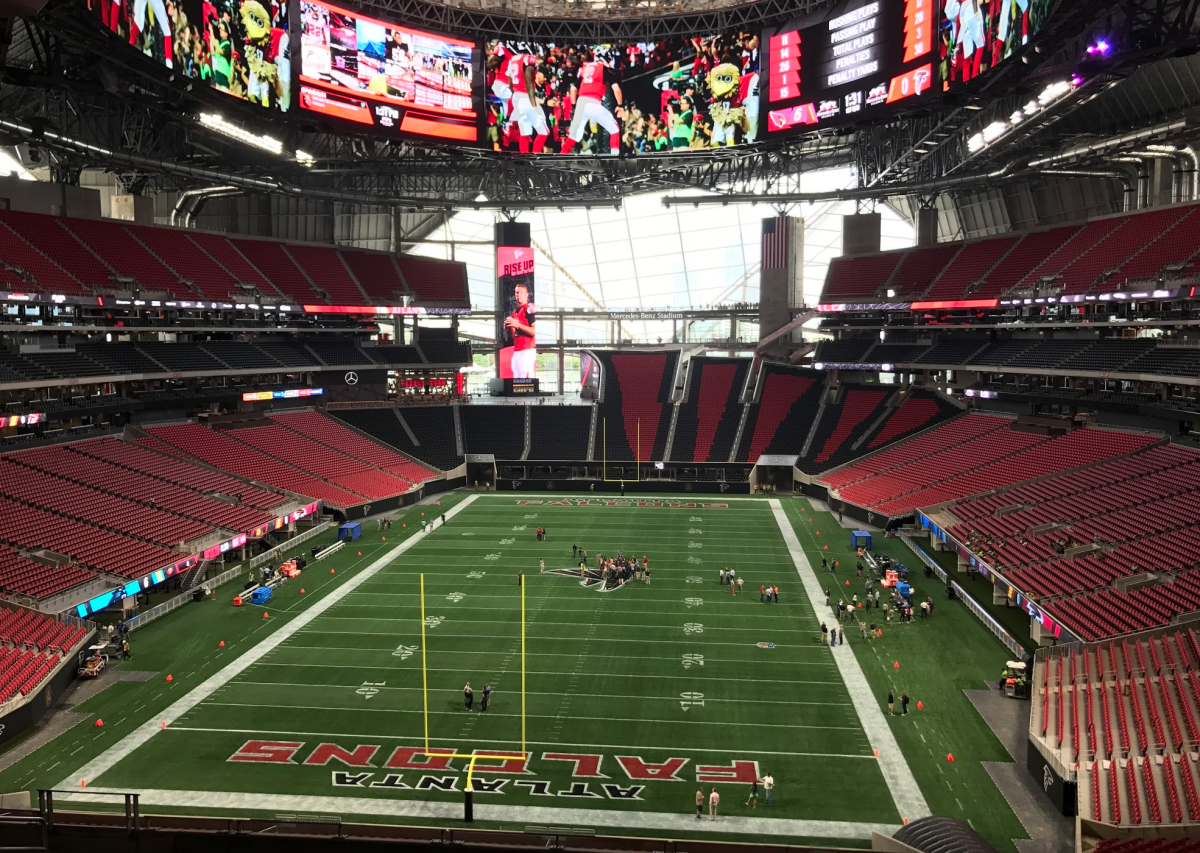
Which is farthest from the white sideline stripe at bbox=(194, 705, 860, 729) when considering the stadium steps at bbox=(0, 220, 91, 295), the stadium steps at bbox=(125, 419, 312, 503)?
the stadium steps at bbox=(0, 220, 91, 295)

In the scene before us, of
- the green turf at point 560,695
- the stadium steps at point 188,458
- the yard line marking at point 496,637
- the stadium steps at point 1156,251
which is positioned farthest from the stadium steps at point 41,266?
the stadium steps at point 1156,251

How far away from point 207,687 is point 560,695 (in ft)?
32.9

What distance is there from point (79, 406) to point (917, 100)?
1668 inches

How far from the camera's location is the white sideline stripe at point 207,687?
20.3 meters

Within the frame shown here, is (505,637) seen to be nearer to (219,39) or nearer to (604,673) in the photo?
(604,673)

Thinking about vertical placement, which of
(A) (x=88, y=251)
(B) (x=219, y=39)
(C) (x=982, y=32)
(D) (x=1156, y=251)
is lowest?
(D) (x=1156, y=251)

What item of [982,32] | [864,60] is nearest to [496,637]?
[982,32]

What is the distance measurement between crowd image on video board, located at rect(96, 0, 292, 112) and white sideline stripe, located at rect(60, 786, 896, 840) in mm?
26467

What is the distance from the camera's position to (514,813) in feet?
60.3

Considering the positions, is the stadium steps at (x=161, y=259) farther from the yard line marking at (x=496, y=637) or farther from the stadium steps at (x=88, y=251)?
the yard line marking at (x=496, y=637)

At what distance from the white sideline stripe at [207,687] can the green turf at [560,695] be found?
28 cm

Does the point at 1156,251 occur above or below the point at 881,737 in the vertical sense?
above

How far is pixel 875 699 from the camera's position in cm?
2398

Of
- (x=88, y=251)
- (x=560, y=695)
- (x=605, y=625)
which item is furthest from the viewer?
(x=88, y=251)
